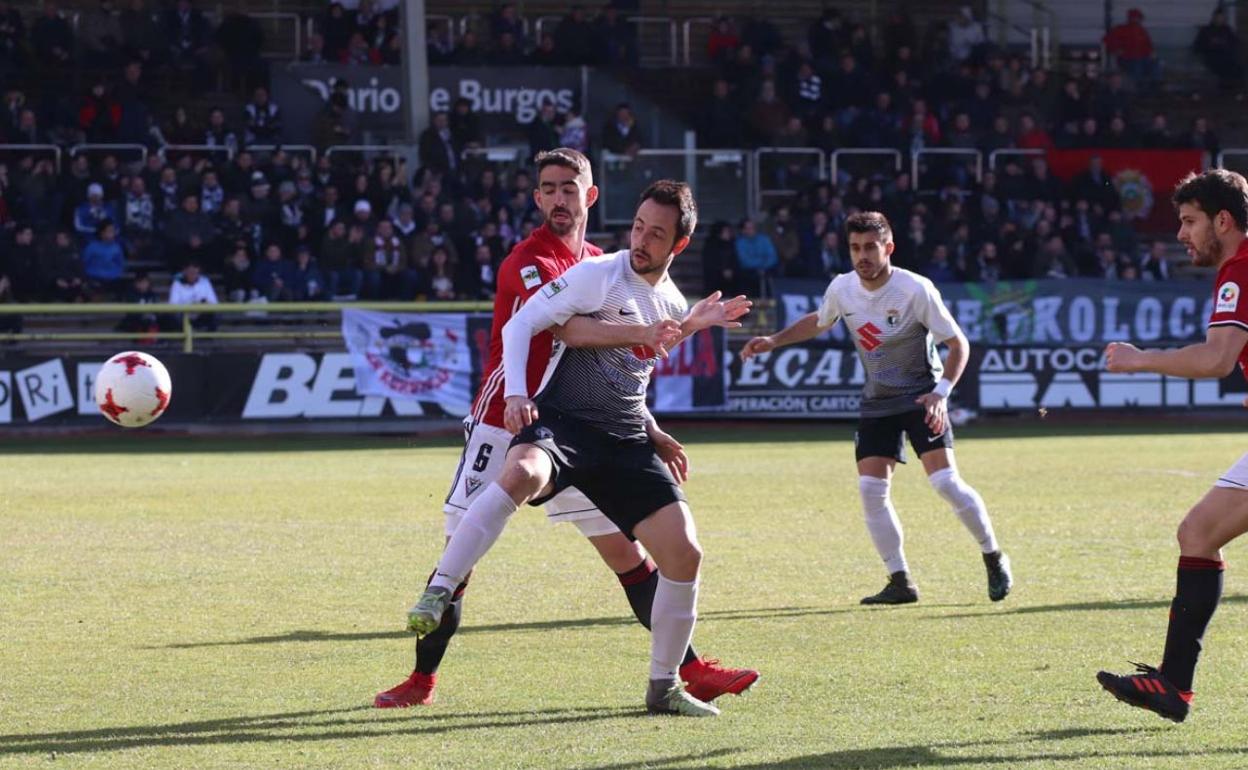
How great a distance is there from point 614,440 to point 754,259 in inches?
808

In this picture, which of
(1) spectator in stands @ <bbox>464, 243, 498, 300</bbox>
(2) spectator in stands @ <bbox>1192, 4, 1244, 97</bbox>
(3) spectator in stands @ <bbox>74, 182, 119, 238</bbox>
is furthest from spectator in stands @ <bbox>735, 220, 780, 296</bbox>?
(2) spectator in stands @ <bbox>1192, 4, 1244, 97</bbox>

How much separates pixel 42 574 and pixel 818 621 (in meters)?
4.78

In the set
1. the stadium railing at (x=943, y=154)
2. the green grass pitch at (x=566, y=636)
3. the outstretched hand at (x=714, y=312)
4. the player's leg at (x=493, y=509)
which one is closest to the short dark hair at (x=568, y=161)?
the outstretched hand at (x=714, y=312)

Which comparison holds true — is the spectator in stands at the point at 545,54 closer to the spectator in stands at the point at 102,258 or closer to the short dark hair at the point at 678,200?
the spectator in stands at the point at 102,258

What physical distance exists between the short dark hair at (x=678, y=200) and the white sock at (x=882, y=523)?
12.3ft

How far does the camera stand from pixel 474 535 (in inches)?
262

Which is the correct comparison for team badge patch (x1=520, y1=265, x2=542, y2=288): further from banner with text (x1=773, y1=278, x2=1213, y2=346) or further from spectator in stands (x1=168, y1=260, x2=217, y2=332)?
banner with text (x1=773, y1=278, x2=1213, y2=346)

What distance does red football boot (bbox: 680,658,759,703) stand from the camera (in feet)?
22.4

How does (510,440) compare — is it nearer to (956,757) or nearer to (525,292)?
(525,292)

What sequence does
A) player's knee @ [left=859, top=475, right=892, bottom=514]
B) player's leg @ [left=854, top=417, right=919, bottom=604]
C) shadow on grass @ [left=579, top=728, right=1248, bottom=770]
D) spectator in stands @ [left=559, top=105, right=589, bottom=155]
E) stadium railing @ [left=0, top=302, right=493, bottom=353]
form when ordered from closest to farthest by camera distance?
shadow on grass @ [left=579, top=728, right=1248, bottom=770] < player's leg @ [left=854, top=417, right=919, bottom=604] < player's knee @ [left=859, top=475, right=892, bottom=514] < stadium railing @ [left=0, top=302, right=493, bottom=353] < spectator in stands @ [left=559, top=105, right=589, bottom=155]

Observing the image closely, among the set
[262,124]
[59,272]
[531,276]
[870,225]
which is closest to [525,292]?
[531,276]

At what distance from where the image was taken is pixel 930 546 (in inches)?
491

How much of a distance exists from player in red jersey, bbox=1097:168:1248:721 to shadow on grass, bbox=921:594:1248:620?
2737 mm

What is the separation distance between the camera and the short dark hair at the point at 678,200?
670 centimetres
